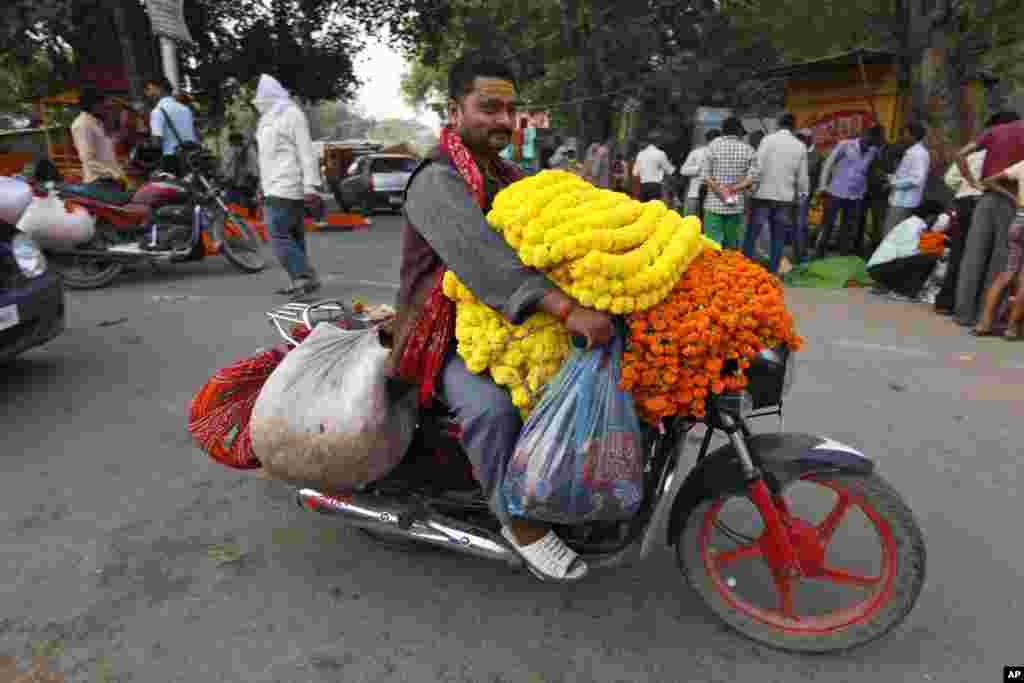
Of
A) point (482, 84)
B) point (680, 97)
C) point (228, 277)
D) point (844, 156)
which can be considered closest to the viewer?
point (482, 84)

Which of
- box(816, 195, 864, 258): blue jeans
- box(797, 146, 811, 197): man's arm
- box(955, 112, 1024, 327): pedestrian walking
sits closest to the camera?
box(955, 112, 1024, 327): pedestrian walking

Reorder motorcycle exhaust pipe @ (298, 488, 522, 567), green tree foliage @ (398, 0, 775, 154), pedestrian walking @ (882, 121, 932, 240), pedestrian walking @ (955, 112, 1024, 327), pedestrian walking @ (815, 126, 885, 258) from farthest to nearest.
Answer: green tree foliage @ (398, 0, 775, 154) → pedestrian walking @ (815, 126, 885, 258) → pedestrian walking @ (882, 121, 932, 240) → pedestrian walking @ (955, 112, 1024, 327) → motorcycle exhaust pipe @ (298, 488, 522, 567)

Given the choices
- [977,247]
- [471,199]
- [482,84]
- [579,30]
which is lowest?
[977,247]

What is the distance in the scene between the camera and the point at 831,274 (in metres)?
8.23

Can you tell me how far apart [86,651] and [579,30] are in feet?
74.4

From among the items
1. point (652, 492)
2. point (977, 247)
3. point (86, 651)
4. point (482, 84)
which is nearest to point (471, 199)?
point (482, 84)

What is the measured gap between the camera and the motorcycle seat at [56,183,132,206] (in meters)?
7.26

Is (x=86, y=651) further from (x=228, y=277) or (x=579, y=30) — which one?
(x=579, y=30)

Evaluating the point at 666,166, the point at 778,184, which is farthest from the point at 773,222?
the point at 666,166

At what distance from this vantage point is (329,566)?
2.68 meters

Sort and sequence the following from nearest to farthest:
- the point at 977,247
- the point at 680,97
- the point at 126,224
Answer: the point at 977,247
the point at 126,224
the point at 680,97

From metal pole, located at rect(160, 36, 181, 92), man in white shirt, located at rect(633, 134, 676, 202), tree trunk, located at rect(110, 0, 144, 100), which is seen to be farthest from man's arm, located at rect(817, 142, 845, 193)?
tree trunk, located at rect(110, 0, 144, 100)

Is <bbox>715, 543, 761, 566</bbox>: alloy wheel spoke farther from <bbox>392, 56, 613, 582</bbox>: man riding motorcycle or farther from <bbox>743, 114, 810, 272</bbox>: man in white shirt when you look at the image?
<bbox>743, 114, 810, 272</bbox>: man in white shirt

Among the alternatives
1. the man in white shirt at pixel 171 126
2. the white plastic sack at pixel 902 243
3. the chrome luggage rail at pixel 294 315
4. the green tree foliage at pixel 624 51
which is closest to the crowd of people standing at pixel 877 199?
the white plastic sack at pixel 902 243
